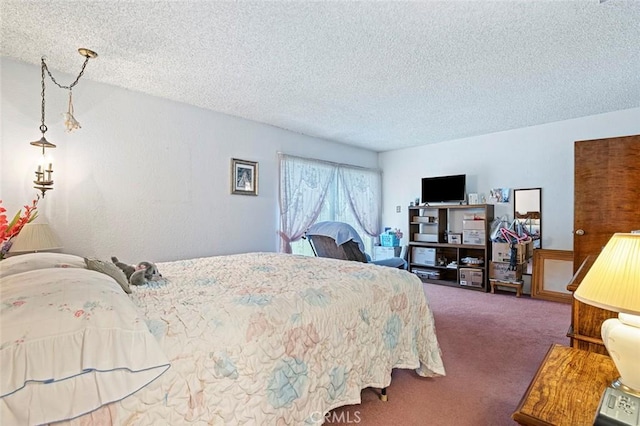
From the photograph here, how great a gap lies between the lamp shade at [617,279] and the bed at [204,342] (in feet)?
3.54

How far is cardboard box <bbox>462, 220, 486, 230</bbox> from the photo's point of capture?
15.3 ft

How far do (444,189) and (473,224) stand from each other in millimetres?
756

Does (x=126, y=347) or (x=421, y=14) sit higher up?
(x=421, y=14)

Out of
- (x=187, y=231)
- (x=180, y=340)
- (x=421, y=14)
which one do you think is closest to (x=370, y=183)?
(x=187, y=231)

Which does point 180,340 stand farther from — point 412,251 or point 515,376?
point 412,251

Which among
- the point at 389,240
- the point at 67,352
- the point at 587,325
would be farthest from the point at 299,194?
the point at 67,352

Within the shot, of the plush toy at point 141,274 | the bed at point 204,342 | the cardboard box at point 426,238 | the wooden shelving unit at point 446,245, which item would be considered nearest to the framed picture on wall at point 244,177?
the bed at point 204,342

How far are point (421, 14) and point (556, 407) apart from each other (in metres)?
2.11

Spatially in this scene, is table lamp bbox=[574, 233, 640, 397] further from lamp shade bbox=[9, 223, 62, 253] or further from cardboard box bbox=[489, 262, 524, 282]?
cardboard box bbox=[489, 262, 524, 282]

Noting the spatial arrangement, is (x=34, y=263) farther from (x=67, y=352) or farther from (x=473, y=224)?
(x=473, y=224)

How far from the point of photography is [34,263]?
1489 millimetres

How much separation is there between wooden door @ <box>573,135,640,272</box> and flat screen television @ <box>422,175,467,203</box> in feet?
5.03

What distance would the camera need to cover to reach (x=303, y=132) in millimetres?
4699

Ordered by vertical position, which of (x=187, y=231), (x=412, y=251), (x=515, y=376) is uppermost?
(x=187, y=231)
